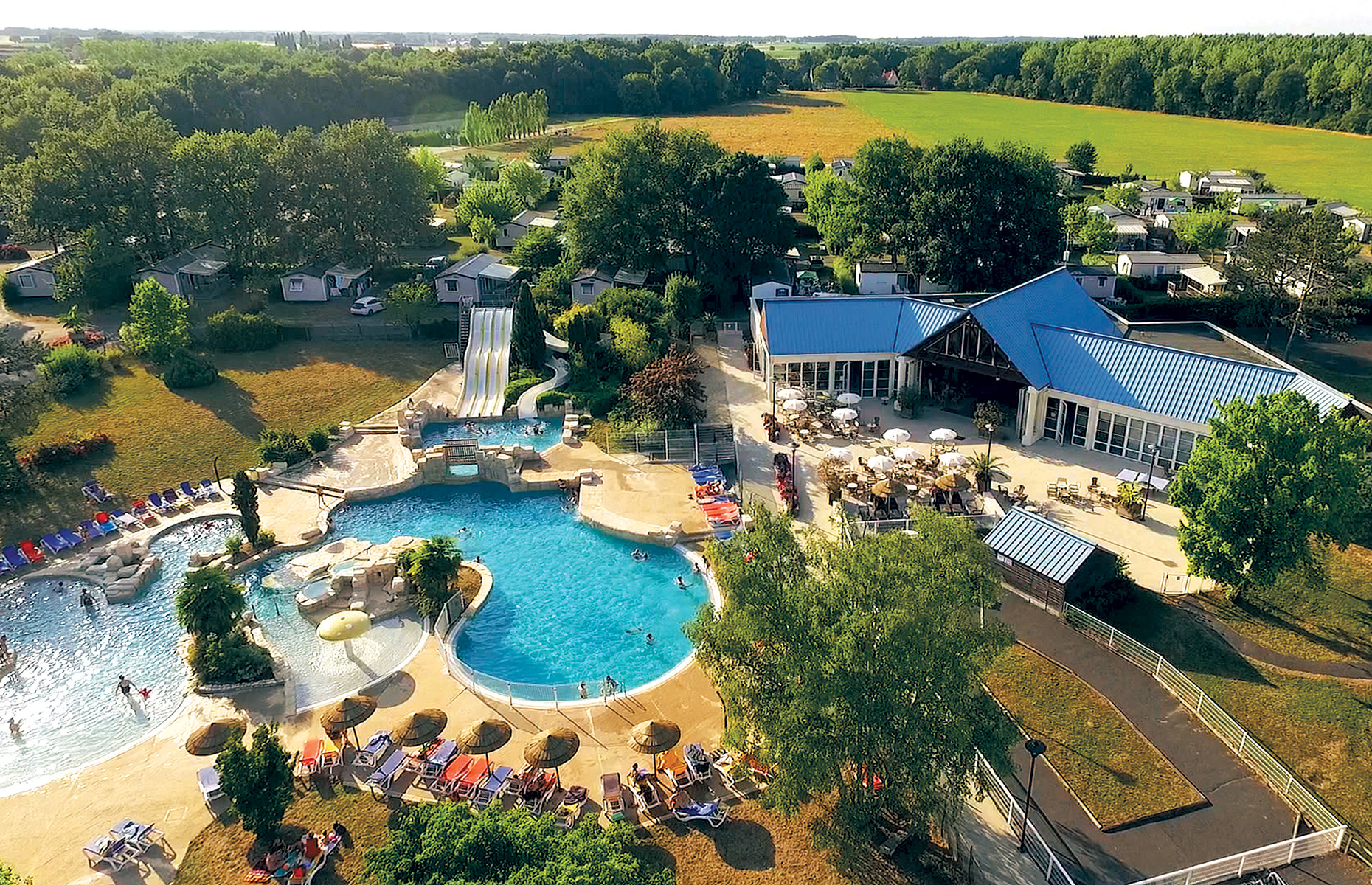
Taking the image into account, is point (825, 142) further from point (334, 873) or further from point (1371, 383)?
point (334, 873)

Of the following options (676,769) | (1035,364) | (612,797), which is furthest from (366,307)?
(612,797)

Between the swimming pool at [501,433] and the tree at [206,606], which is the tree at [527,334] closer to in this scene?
the swimming pool at [501,433]

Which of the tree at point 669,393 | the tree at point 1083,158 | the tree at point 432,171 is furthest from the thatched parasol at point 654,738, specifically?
the tree at point 1083,158

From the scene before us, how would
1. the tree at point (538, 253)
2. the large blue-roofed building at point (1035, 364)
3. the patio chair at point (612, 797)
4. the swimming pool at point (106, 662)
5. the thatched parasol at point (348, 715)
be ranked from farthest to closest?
the tree at point (538, 253), the large blue-roofed building at point (1035, 364), the swimming pool at point (106, 662), the thatched parasol at point (348, 715), the patio chair at point (612, 797)

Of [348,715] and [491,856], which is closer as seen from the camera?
[491,856]

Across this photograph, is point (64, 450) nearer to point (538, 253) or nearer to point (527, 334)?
point (527, 334)

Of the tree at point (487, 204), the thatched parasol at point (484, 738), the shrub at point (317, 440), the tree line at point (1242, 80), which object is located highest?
the tree line at point (1242, 80)
